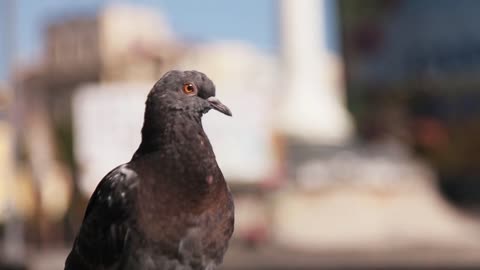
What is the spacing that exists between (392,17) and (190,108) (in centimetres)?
3811

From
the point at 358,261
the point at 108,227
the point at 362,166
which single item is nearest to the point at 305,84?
the point at 362,166

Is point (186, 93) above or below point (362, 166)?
above

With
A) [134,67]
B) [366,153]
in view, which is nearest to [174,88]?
[366,153]

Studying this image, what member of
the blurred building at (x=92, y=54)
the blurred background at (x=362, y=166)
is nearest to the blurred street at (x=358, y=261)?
the blurred background at (x=362, y=166)

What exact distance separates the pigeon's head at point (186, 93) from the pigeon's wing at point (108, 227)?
1.12ft

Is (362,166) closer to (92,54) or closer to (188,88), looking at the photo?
(188,88)

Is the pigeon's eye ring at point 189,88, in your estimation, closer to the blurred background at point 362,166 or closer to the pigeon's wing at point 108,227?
the pigeon's wing at point 108,227

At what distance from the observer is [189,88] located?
4.36 metres

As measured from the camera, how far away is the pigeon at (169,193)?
14.3 feet

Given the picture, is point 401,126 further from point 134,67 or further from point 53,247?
point 134,67

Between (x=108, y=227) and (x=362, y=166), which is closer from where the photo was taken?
(x=108, y=227)

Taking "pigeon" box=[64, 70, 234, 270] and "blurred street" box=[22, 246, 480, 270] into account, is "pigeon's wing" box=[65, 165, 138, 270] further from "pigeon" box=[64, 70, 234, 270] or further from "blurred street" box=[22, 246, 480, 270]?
"blurred street" box=[22, 246, 480, 270]

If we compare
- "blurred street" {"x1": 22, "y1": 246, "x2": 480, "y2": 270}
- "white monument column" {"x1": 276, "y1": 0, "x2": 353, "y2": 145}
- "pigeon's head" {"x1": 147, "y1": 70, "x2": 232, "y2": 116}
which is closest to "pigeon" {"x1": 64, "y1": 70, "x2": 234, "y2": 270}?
"pigeon's head" {"x1": 147, "y1": 70, "x2": 232, "y2": 116}

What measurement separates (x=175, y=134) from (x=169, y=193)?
237 millimetres
